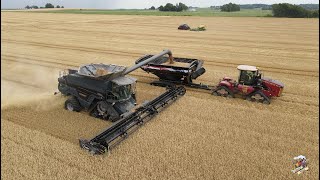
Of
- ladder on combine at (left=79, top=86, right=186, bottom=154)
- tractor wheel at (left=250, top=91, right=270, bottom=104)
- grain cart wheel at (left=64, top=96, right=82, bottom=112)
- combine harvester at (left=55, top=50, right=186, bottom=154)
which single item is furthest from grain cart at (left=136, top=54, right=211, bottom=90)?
grain cart wheel at (left=64, top=96, right=82, bottom=112)

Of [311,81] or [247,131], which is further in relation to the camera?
[311,81]

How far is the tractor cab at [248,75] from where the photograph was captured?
13.7 meters

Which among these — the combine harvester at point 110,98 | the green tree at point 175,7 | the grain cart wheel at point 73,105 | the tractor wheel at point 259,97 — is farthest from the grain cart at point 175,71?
the green tree at point 175,7

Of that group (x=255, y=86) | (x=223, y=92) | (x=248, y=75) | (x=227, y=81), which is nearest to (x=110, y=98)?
(x=223, y=92)

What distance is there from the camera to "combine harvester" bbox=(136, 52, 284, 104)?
13.8 m

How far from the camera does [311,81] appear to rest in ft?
59.3

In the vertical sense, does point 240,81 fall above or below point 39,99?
above

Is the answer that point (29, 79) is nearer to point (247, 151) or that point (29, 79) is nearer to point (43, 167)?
point (43, 167)

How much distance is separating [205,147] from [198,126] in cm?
164

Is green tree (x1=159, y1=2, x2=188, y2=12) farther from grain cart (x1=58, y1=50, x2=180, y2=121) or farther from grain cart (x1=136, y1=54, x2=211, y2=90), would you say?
grain cart (x1=58, y1=50, x2=180, y2=121)

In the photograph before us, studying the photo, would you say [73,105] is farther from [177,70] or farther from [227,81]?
[227,81]

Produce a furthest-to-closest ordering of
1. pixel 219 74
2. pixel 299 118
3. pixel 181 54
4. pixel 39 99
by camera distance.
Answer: pixel 181 54
pixel 219 74
pixel 39 99
pixel 299 118

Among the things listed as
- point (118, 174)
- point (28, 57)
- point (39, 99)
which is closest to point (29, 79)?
point (39, 99)

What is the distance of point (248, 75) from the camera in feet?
45.4
